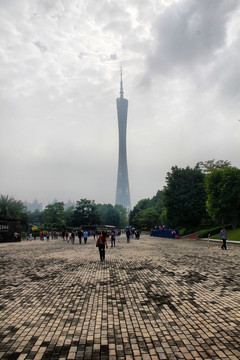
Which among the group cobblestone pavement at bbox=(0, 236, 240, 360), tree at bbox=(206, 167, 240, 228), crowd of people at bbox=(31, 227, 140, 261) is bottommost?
cobblestone pavement at bbox=(0, 236, 240, 360)

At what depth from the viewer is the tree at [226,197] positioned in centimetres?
3396

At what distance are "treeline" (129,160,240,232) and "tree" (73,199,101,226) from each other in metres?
43.7

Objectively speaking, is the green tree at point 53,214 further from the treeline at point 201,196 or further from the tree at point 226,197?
the tree at point 226,197

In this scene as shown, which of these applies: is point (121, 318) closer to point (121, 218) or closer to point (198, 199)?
point (198, 199)

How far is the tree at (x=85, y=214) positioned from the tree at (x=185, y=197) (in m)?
44.0

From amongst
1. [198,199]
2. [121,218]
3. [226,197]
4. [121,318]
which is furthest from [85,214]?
[121,318]

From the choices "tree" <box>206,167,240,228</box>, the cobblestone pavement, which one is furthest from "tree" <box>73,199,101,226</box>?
the cobblestone pavement

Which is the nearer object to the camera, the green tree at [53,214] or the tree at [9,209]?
the tree at [9,209]

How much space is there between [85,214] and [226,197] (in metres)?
60.8

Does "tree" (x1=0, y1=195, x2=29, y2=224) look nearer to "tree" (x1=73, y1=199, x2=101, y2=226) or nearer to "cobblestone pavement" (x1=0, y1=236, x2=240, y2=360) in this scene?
"tree" (x1=73, y1=199, x2=101, y2=226)

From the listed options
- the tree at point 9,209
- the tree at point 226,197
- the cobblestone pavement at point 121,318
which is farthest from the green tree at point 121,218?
the cobblestone pavement at point 121,318

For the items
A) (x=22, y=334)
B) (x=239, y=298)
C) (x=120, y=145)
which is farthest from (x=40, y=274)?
(x=120, y=145)

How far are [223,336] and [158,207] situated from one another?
8493cm

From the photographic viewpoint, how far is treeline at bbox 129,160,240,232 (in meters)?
34.5
